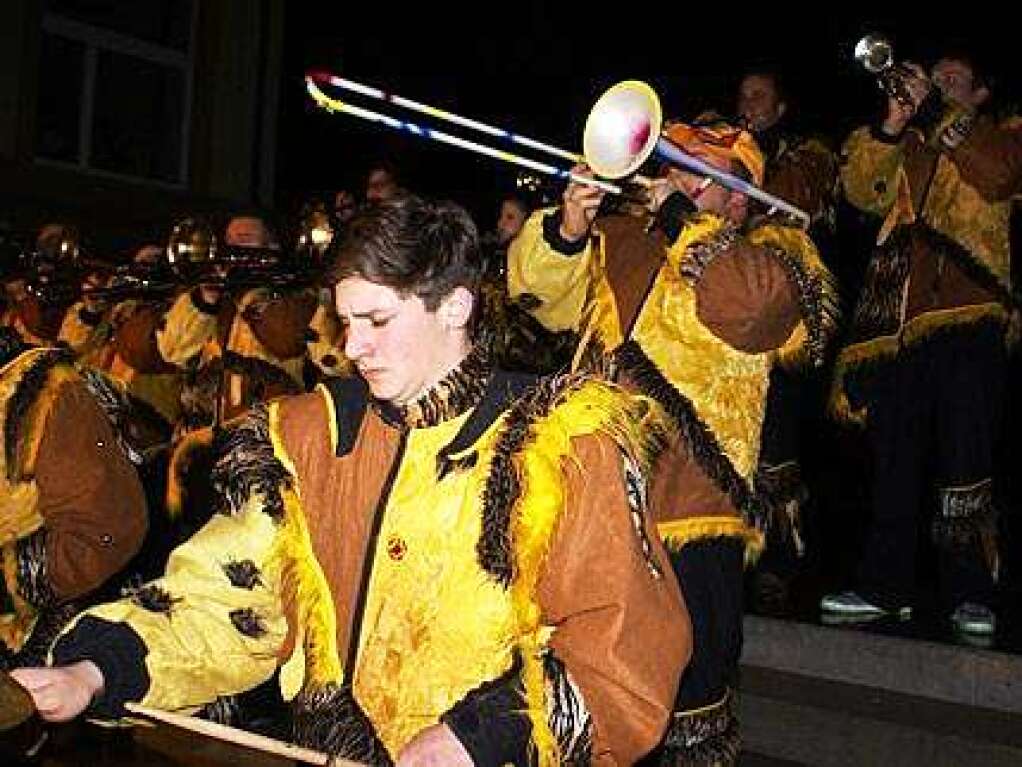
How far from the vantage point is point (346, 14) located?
13.0m

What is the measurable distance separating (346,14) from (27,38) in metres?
2.74

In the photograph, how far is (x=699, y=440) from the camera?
3.65m

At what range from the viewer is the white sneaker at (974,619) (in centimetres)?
505

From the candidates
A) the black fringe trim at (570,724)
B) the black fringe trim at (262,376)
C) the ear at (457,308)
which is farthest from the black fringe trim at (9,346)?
the black fringe trim at (262,376)

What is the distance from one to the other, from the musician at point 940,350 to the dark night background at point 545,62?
1874 mm

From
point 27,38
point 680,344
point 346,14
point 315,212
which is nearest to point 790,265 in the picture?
point 680,344

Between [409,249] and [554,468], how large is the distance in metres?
0.43

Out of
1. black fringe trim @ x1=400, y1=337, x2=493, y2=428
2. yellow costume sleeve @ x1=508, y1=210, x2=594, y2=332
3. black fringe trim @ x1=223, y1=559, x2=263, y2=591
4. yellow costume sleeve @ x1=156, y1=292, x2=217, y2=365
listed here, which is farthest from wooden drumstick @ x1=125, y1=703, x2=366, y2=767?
yellow costume sleeve @ x1=156, y1=292, x2=217, y2=365

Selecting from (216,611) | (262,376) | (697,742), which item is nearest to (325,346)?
(262,376)

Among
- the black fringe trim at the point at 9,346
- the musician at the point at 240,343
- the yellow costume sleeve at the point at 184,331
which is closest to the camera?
the black fringe trim at the point at 9,346

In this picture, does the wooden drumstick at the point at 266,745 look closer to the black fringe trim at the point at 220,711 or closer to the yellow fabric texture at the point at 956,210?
the black fringe trim at the point at 220,711

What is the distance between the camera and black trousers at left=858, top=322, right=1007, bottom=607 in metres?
5.21

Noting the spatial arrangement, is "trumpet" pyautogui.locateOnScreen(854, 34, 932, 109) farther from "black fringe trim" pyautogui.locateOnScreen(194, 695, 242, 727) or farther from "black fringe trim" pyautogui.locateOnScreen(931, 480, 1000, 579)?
"black fringe trim" pyautogui.locateOnScreen(194, 695, 242, 727)

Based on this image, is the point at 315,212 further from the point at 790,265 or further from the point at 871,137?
the point at 790,265
